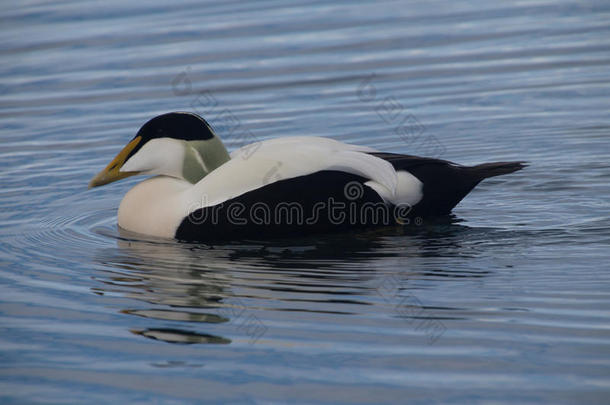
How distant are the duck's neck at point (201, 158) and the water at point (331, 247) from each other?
0.37 metres

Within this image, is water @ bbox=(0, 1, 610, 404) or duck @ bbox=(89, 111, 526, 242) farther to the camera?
duck @ bbox=(89, 111, 526, 242)

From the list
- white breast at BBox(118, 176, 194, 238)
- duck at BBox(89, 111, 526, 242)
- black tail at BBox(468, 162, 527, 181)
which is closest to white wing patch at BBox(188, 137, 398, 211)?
duck at BBox(89, 111, 526, 242)

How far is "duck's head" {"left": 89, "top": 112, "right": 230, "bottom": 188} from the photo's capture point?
14.8ft

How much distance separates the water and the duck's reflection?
1cm

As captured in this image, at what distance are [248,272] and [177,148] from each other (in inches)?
34.8

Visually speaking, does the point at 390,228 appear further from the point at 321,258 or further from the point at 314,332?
the point at 314,332

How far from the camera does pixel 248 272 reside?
391 cm

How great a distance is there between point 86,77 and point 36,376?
551 cm

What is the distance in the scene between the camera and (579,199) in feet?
15.4

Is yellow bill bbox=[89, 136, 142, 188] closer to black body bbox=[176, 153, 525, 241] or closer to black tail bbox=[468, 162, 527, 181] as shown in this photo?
black body bbox=[176, 153, 525, 241]

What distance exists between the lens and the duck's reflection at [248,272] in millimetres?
3436

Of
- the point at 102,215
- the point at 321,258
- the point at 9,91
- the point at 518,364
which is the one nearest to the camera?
the point at 518,364

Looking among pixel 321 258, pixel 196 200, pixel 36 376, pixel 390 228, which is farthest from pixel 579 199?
pixel 36 376

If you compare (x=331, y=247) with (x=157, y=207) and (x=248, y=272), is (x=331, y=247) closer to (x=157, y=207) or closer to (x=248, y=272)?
(x=248, y=272)
